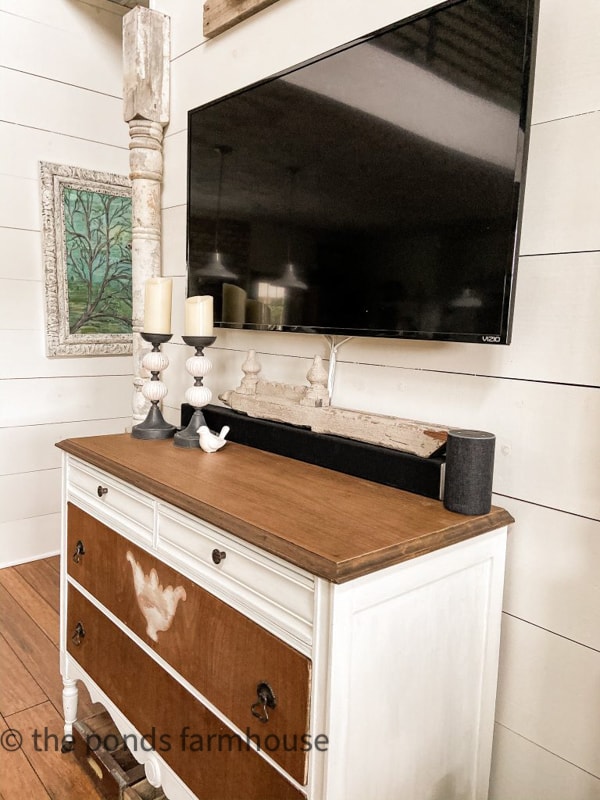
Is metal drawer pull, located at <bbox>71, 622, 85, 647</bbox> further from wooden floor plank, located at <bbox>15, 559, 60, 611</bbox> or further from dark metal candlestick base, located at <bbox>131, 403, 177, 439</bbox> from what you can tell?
wooden floor plank, located at <bbox>15, 559, 60, 611</bbox>

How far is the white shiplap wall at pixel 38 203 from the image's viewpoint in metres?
2.64

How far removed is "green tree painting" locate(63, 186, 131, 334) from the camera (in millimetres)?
2822

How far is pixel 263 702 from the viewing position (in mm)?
971

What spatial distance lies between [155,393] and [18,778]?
106 centimetres

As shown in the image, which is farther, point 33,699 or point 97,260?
point 97,260

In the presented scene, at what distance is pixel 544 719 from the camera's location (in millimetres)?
1136

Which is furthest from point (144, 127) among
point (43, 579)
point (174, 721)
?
point (43, 579)

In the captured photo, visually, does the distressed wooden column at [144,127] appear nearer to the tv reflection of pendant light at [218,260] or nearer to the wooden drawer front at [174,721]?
the tv reflection of pendant light at [218,260]

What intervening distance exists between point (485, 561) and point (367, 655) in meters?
0.32

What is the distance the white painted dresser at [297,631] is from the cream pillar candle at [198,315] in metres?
0.34

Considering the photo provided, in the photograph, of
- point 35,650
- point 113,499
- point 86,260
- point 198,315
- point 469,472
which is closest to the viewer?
point 469,472

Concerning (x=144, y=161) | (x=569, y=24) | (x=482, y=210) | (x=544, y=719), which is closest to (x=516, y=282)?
(x=482, y=210)
